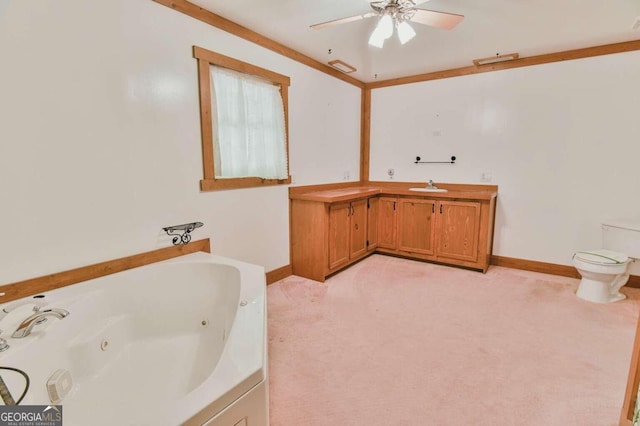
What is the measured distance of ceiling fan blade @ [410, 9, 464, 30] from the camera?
2035 millimetres

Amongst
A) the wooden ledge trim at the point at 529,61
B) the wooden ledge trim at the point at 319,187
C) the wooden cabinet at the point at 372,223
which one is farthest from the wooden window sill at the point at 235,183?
the wooden ledge trim at the point at 529,61

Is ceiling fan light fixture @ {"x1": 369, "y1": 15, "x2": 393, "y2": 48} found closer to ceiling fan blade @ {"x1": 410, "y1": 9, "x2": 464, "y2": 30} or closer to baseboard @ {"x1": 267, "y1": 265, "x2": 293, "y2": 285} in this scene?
ceiling fan blade @ {"x1": 410, "y1": 9, "x2": 464, "y2": 30}

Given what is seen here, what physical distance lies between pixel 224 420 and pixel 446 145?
394cm

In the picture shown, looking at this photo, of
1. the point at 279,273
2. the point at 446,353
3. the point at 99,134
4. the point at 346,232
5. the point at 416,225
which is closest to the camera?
the point at 99,134

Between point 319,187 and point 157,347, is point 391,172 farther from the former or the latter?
point 157,347

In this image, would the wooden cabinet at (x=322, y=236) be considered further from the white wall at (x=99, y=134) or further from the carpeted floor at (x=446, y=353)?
the white wall at (x=99, y=134)

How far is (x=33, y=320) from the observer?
4.45 feet

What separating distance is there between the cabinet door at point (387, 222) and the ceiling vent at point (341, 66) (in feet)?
5.43

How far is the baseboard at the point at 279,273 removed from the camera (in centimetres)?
325

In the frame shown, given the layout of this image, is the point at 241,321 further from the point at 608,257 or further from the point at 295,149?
the point at 608,257

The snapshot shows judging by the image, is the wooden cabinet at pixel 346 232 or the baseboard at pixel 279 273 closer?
the baseboard at pixel 279 273

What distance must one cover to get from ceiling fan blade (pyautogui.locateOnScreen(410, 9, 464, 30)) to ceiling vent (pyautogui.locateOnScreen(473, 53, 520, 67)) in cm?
158

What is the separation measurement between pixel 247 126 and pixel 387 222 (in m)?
2.27

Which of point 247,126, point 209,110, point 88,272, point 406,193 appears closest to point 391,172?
point 406,193
